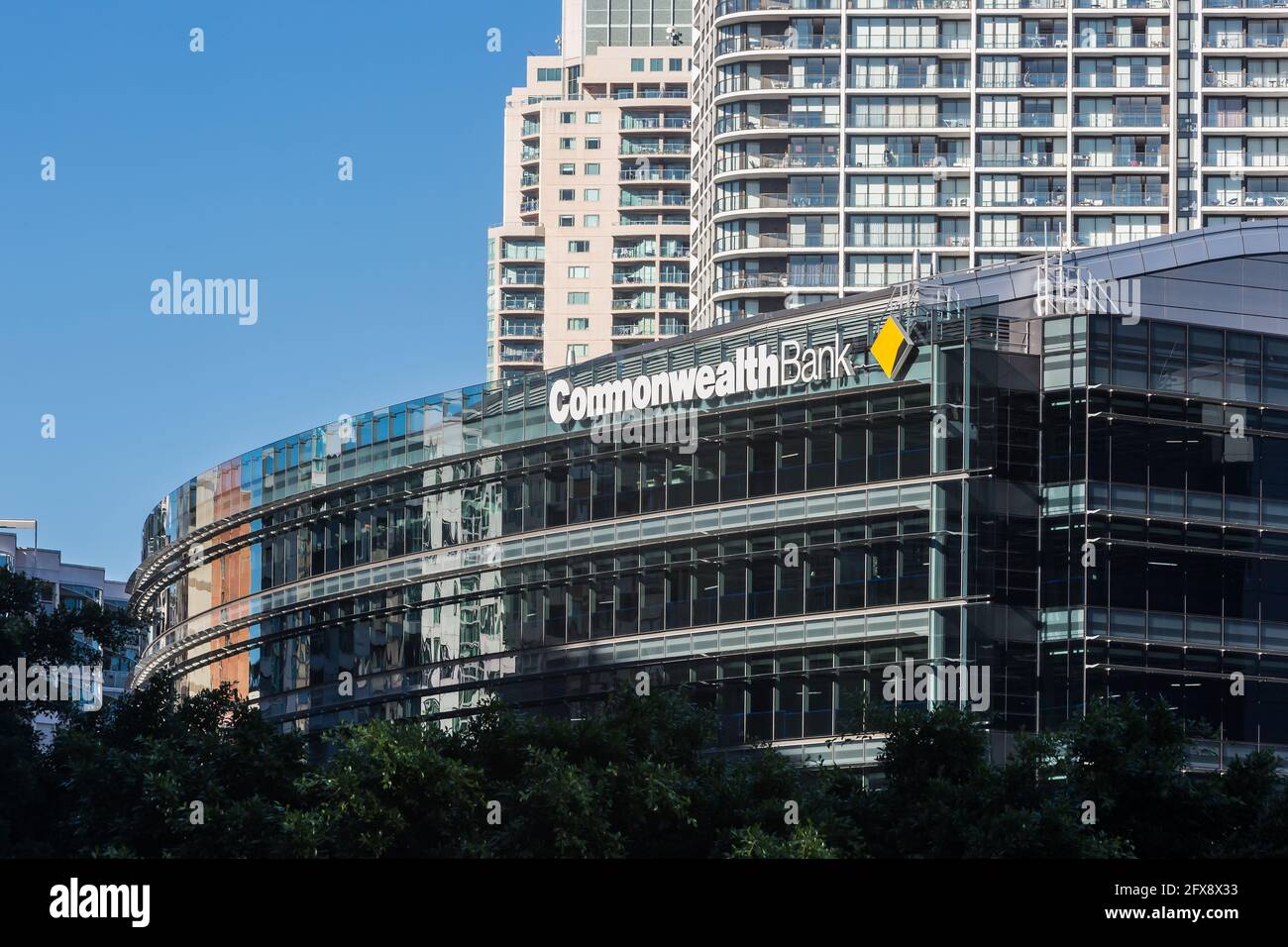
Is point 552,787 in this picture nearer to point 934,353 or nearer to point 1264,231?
point 934,353

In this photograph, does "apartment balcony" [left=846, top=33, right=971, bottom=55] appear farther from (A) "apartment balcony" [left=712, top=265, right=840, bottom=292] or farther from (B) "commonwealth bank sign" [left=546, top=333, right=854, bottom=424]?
(B) "commonwealth bank sign" [left=546, top=333, right=854, bottom=424]

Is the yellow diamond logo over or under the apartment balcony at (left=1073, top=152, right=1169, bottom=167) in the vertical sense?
under

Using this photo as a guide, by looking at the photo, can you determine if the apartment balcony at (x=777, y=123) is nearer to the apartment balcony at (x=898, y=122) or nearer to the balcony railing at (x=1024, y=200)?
the apartment balcony at (x=898, y=122)

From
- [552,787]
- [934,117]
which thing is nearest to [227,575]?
[552,787]

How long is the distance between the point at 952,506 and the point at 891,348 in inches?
233

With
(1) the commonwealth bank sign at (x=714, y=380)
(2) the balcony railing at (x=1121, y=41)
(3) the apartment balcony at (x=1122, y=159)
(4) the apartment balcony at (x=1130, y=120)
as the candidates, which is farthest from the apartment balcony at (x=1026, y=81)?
(1) the commonwealth bank sign at (x=714, y=380)

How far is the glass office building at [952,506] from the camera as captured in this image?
79.9m

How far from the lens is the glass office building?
79.9 meters

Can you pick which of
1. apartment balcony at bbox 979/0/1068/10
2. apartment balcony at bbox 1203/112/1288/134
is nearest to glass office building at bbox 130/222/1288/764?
apartment balcony at bbox 1203/112/1288/134

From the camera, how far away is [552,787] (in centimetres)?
5541

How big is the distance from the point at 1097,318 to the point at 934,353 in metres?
5.81

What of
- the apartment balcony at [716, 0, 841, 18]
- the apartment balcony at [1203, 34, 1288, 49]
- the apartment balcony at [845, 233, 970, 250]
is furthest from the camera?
the apartment balcony at [716, 0, 841, 18]

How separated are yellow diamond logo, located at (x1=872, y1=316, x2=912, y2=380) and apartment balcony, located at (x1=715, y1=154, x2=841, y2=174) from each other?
3070 inches

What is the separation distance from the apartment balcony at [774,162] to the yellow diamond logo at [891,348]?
78.0m
